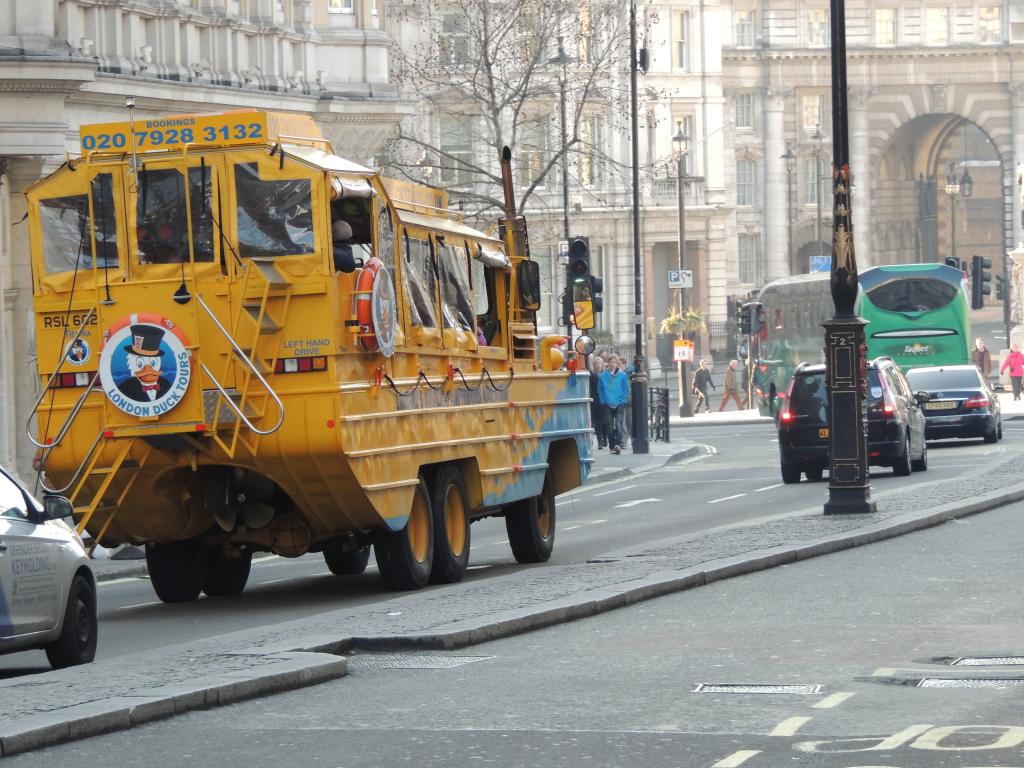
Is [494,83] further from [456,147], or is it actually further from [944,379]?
[944,379]

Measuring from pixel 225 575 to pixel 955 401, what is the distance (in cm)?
2471

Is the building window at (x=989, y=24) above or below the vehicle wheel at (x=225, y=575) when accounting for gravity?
above

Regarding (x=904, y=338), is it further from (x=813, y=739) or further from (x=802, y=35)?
(x=802, y=35)

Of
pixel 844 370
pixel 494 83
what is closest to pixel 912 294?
pixel 494 83

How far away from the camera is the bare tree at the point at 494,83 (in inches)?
1828

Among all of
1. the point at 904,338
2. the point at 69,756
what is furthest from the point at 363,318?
the point at 904,338

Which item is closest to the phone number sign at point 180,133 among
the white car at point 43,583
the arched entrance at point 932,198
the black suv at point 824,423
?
the white car at point 43,583

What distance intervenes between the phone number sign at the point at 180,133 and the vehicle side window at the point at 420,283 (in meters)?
1.87

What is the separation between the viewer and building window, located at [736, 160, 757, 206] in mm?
108688

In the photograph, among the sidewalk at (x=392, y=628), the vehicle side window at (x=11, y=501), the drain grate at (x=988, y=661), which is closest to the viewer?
the sidewalk at (x=392, y=628)

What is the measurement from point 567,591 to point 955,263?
126ft

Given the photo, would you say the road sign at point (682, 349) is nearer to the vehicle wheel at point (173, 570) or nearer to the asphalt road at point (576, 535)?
the asphalt road at point (576, 535)

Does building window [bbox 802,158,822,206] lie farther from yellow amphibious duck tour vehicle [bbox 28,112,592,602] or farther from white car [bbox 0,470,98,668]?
white car [bbox 0,470,98,668]

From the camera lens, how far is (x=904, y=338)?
5141cm
